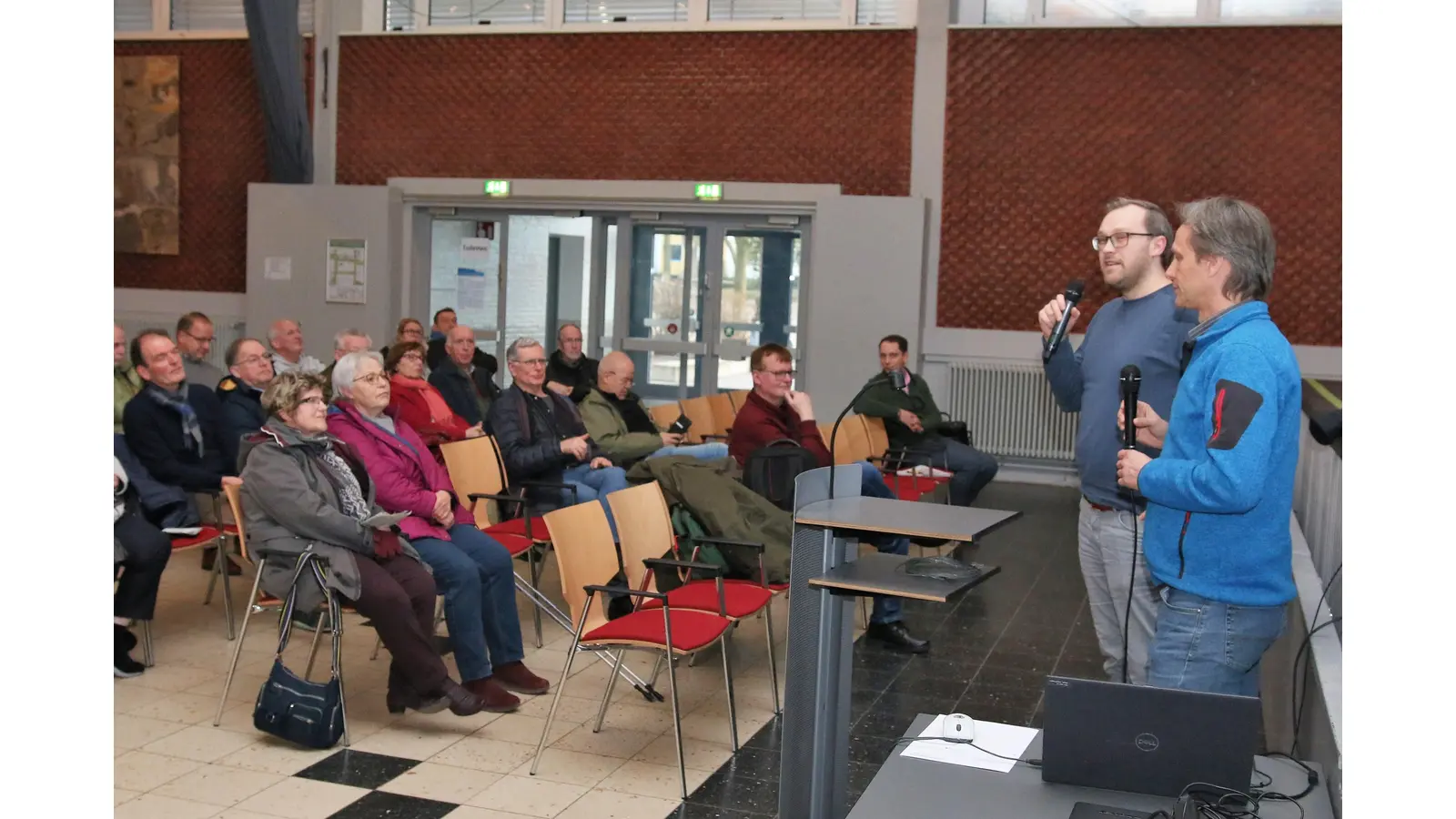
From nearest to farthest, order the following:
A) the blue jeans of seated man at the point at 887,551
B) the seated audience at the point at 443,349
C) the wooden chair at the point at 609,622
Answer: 1. the wooden chair at the point at 609,622
2. the blue jeans of seated man at the point at 887,551
3. the seated audience at the point at 443,349

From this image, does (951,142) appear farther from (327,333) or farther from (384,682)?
(384,682)

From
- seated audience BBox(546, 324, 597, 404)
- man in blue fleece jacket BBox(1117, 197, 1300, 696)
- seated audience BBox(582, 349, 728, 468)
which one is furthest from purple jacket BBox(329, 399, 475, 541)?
seated audience BBox(546, 324, 597, 404)

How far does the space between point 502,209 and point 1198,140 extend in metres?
6.21

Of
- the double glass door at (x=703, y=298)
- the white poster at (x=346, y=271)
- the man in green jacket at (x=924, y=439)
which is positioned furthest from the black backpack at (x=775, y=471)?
the white poster at (x=346, y=271)

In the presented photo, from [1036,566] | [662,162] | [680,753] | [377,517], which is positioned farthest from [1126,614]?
[662,162]

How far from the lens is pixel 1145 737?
1.95 meters

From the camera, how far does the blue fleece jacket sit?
2275mm

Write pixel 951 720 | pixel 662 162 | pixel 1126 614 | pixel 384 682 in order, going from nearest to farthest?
pixel 951 720 → pixel 1126 614 → pixel 384 682 → pixel 662 162

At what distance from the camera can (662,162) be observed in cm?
1134

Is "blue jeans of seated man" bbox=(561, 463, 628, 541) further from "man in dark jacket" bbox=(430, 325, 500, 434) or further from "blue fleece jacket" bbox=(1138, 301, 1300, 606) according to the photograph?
"blue fleece jacket" bbox=(1138, 301, 1300, 606)

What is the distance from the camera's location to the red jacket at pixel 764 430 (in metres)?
5.61

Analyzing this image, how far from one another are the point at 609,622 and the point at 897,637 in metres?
1.78

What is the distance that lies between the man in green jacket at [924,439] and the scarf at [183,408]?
4.04 m

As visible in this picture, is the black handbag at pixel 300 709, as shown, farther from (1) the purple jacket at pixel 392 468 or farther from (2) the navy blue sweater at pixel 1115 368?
(2) the navy blue sweater at pixel 1115 368
